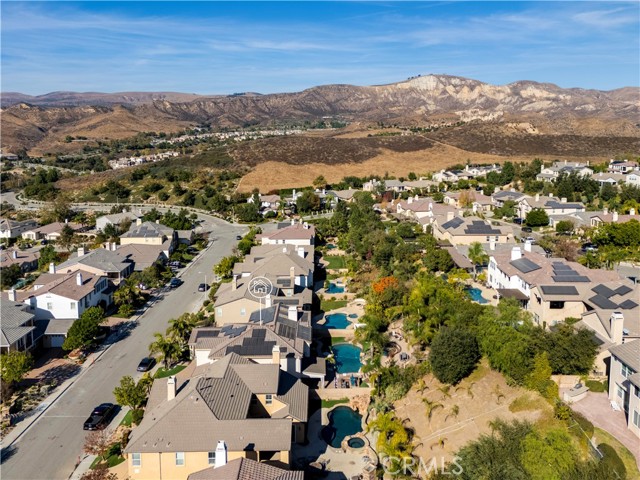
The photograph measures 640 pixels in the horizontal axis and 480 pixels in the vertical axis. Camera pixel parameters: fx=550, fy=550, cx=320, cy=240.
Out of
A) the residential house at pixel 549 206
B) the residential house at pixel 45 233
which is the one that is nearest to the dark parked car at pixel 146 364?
the residential house at pixel 45 233

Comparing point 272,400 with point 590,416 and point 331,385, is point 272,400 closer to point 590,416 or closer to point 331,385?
point 331,385

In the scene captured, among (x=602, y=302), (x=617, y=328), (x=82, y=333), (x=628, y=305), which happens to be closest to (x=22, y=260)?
(x=82, y=333)

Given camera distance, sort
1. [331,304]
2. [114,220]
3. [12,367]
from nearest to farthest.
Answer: [12,367] → [331,304] → [114,220]

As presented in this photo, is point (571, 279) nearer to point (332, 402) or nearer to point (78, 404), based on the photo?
point (332, 402)

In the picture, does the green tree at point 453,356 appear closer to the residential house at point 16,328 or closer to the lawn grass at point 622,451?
the lawn grass at point 622,451

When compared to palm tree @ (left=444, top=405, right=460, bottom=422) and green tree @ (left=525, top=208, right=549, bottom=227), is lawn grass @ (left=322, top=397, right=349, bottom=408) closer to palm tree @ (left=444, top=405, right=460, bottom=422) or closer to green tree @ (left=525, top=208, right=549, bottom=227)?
palm tree @ (left=444, top=405, right=460, bottom=422)

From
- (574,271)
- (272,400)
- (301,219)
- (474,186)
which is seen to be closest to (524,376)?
(272,400)

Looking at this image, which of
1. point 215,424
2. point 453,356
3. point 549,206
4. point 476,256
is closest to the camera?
point 215,424
